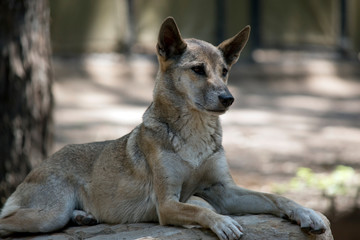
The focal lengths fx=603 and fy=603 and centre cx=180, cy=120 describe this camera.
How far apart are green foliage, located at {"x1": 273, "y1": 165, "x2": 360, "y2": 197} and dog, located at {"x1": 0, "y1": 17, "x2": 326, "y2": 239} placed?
2.59m

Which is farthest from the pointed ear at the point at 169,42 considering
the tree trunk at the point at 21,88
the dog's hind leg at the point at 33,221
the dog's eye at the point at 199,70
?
the tree trunk at the point at 21,88

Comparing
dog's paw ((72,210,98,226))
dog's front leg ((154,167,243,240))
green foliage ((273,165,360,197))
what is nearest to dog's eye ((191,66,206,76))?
dog's front leg ((154,167,243,240))

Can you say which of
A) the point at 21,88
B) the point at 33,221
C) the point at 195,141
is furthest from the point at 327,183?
the point at 33,221

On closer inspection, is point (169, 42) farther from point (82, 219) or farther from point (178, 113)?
point (82, 219)

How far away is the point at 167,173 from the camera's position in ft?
15.5

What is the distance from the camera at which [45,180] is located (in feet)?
17.1

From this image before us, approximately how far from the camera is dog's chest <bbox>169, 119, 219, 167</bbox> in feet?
15.8

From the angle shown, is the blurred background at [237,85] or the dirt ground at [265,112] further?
the dirt ground at [265,112]

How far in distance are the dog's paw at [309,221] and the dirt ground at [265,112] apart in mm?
2338

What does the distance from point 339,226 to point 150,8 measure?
11.1 m

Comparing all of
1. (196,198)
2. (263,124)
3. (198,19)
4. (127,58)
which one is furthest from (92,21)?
(196,198)

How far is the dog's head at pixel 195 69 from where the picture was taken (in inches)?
188

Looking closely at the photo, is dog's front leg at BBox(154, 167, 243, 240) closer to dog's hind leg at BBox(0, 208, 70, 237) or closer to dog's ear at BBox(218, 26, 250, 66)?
dog's hind leg at BBox(0, 208, 70, 237)

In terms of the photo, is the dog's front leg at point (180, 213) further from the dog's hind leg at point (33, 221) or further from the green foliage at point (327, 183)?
the green foliage at point (327, 183)
